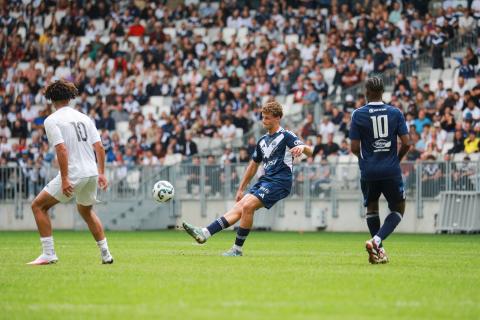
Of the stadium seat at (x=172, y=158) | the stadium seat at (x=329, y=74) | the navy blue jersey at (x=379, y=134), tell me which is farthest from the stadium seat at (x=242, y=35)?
the navy blue jersey at (x=379, y=134)

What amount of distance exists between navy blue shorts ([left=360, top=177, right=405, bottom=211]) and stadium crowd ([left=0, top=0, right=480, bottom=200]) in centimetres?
1420

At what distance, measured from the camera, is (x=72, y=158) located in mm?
14516

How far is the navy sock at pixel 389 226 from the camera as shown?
14.8 m

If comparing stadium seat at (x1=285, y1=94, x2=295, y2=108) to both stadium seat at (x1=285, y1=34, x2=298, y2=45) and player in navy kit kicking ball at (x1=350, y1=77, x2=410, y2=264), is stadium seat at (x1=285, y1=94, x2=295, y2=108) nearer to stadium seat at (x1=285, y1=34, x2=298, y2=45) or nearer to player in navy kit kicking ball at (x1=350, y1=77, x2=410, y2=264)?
stadium seat at (x1=285, y1=34, x2=298, y2=45)

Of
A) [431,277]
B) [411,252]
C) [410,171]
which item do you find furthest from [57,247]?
[410,171]

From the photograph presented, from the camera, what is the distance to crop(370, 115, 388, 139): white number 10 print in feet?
49.3

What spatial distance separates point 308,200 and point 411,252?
12.7 m

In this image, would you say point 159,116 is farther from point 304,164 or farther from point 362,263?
point 362,263

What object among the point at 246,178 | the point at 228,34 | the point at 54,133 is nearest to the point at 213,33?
the point at 228,34

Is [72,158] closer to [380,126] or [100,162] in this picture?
[100,162]

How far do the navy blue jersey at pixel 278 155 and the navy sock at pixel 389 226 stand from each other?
2.19 meters

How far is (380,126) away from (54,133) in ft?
13.7

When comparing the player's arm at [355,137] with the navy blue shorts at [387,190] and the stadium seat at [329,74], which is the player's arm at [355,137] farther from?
the stadium seat at [329,74]

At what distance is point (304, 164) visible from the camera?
3128 centimetres
